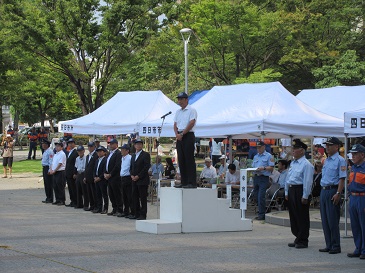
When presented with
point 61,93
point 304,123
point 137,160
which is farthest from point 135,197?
point 61,93

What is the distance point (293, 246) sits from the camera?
13.9 metres

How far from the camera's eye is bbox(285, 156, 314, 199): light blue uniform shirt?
13484 millimetres

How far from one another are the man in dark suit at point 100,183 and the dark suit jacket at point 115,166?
491 mm

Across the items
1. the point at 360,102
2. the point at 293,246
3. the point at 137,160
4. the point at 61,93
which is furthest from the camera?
the point at 61,93

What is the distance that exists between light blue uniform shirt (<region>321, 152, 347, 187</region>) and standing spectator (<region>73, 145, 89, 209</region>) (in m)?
10.1

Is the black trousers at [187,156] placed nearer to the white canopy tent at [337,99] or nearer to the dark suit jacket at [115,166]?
the dark suit jacket at [115,166]

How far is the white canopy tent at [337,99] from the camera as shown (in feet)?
86.0

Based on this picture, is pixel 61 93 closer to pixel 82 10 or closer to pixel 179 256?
pixel 82 10

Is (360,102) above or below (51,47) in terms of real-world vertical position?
below

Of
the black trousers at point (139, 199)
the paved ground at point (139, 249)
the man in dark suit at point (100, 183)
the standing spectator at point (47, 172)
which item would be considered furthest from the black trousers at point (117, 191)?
the standing spectator at point (47, 172)

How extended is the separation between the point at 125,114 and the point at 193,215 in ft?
34.3

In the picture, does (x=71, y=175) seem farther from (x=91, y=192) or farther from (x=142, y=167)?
(x=142, y=167)

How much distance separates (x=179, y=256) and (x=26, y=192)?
15.5 m

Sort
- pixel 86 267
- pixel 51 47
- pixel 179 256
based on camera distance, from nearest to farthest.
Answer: pixel 86 267 < pixel 179 256 < pixel 51 47
